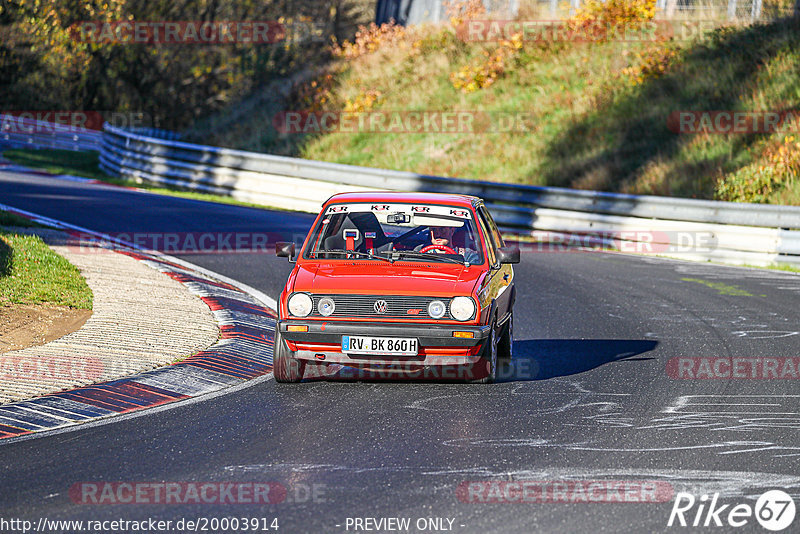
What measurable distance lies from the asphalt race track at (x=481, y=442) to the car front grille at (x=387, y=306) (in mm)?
641

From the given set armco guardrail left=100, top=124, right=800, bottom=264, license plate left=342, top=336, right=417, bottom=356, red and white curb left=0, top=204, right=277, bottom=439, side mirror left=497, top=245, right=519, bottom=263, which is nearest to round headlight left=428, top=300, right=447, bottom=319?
license plate left=342, top=336, right=417, bottom=356

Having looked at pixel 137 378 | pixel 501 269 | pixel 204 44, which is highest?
pixel 204 44

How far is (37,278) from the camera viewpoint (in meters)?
11.8

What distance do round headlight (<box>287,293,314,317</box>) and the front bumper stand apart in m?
0.10

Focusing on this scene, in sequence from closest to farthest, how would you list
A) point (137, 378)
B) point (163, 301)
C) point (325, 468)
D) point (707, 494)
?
point (707, 494), point (325, 468), point (137, 378), point (163, 301)

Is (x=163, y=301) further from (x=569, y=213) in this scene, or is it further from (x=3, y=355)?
(x=569, y=213)

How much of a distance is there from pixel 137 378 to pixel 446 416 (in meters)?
2.64

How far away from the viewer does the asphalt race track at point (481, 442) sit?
5.54m

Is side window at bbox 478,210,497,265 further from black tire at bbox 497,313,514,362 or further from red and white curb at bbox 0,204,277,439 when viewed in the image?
red and white curb at bbox 0,204,277,439

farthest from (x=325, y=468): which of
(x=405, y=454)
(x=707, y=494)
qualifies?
(x=707, y=494)

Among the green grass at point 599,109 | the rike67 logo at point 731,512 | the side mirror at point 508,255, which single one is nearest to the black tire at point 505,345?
the side mirror at point 508,255

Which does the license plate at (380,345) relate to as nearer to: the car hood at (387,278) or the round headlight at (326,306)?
the round headlight at (326,306)

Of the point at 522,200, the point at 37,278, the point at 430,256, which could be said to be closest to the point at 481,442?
the point at 430,256

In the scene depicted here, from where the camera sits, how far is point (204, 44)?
4162cm
